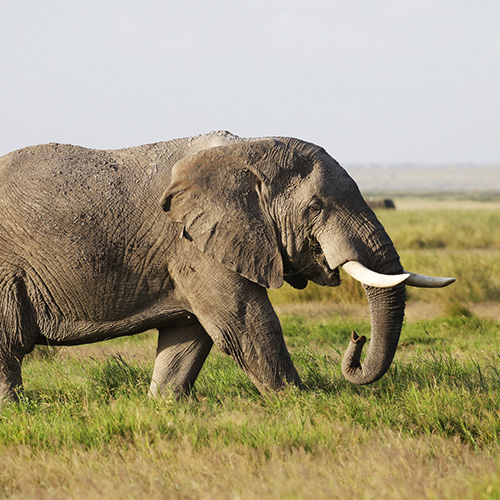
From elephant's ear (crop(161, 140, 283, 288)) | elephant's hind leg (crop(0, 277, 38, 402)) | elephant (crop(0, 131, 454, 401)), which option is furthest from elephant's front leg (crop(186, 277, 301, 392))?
elephant's hind leg (crop(0, 277, 38, 402))

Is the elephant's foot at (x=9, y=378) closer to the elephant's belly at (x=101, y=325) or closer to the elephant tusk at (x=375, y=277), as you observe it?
the elephant's belly at (x=101, y=325)

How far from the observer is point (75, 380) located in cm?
634

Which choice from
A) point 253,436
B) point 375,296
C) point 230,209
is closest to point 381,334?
point 375,296

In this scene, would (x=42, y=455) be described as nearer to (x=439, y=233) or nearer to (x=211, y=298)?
(x=211, y=298)

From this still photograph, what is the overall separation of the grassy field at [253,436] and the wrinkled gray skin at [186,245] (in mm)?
387

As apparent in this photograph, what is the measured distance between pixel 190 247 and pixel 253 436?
1.35 metres

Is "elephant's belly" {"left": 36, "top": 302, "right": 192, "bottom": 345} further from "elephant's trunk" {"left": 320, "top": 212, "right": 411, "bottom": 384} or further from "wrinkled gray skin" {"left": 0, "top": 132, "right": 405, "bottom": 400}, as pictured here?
"elephant's trunk" {"left": 320, "top": 212, "right": 411, "bottom": 384}

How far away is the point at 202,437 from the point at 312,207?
1.62 meters

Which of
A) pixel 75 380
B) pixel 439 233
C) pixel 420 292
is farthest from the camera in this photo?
pixel 439 233

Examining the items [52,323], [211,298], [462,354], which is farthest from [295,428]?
[462,354]

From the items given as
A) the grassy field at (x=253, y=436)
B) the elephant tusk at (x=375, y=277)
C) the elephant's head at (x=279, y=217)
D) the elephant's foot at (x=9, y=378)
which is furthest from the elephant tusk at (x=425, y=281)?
the elephant's foot at (x=9, y=378)

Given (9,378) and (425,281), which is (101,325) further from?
(425,281)

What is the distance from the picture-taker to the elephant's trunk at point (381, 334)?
5.44 meters

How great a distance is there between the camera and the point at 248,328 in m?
5.43
